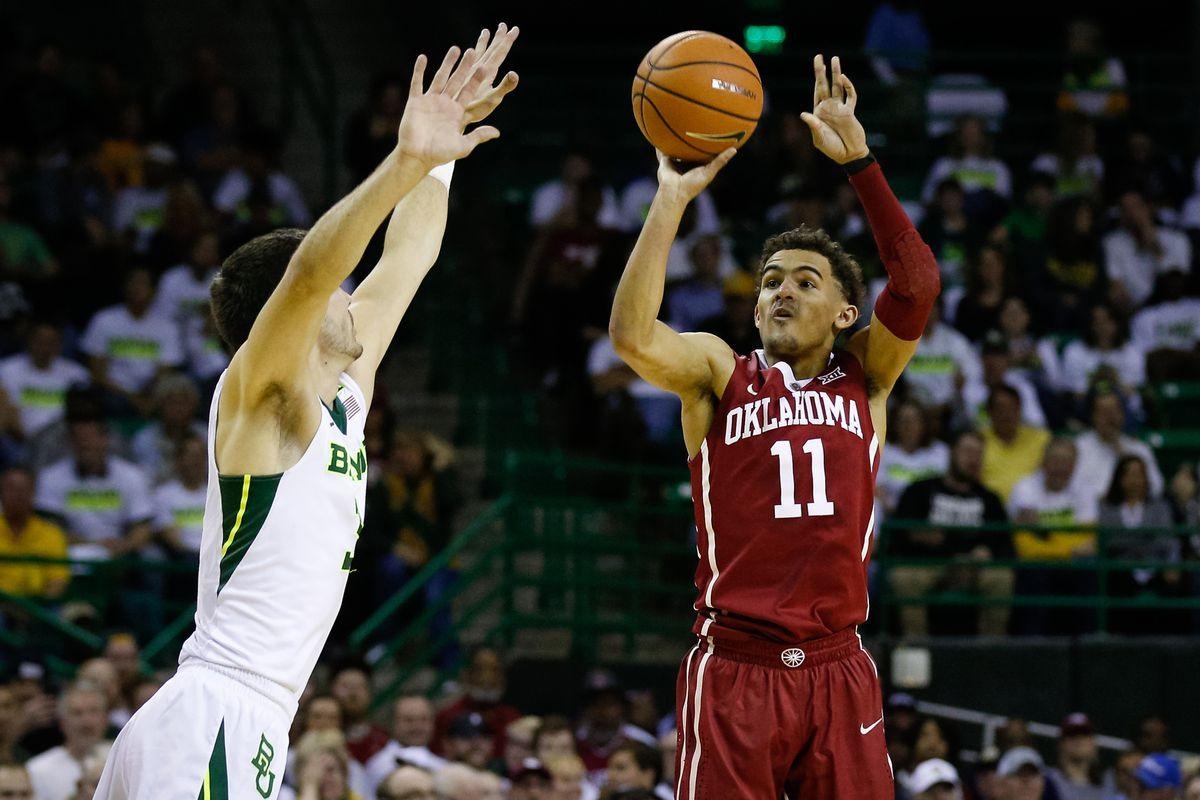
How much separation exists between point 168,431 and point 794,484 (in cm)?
773

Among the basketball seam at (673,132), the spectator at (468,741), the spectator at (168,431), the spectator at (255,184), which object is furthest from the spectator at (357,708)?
the basketball seam at (673,132)

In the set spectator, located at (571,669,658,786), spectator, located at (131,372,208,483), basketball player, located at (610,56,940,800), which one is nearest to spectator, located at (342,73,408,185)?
spectator, located at (131,372,208,483)

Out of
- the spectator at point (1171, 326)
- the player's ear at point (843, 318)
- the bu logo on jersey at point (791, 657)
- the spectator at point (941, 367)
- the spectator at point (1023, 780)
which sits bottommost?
the spectator at point (1023, 780)

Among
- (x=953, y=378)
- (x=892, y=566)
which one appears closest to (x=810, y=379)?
(x=892, y=566)

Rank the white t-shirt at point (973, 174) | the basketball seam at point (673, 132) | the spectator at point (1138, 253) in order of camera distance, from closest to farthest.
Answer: the basketball seam at point (673, 132)
the spectator at point (1138, 253)
the white t-shirt at point (973, 174)

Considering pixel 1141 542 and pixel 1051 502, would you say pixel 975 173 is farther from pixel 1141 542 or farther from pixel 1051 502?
pixel 1141 542

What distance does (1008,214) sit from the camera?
53.5ft

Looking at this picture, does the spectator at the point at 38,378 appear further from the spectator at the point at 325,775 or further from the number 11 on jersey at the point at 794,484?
the number 11 on jersey at the point at 794,484

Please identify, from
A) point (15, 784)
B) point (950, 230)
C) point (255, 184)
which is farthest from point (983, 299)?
point (15, 784)

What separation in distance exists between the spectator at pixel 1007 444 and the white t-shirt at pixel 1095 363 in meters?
1.39

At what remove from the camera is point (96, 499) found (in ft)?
41.1

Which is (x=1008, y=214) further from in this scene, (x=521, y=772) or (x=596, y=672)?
(x=521, y=772)

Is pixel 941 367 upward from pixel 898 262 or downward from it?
upward

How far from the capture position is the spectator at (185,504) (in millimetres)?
12391
